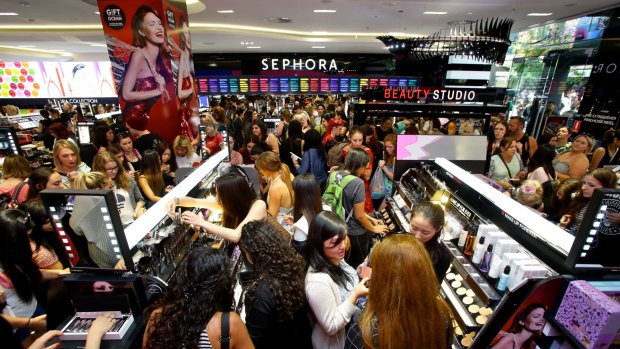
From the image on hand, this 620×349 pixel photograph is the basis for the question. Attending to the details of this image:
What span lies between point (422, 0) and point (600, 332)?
6.84m

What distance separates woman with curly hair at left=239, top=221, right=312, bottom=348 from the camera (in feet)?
5.95

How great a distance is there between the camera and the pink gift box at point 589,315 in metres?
1.53

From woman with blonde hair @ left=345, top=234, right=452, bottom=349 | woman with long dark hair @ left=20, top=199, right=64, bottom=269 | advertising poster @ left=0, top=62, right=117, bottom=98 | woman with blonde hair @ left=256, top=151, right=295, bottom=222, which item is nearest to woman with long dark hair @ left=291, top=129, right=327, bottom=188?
woman with blonde hair @ left=256, top=151, right=295, bottom=222

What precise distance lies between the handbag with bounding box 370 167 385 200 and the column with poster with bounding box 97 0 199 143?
4.44m

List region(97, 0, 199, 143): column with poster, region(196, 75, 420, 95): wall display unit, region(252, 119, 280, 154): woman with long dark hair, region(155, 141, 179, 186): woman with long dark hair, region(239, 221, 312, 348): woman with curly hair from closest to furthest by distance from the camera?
region(239, 221, 312, 348): woman with curly hair, region(155, 141, 179, 186): woman with long dark hair, region(97, 0, 199, 143): column with poster, region(252, 119, 280, 154): woman with long dark hair, region(196, 75, 420, 95): wall display unit

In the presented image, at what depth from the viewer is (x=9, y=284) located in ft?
7.50

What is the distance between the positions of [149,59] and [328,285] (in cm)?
601

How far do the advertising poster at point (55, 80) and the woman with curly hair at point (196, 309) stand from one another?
1704cm

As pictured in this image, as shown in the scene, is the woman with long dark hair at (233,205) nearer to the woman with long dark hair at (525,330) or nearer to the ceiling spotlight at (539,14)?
the woman with long dark hair at (525,330)

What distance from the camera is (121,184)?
4051 mm

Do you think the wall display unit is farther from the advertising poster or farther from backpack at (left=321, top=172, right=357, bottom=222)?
backpack at (left=321, top=172, right=357, bottom=222)

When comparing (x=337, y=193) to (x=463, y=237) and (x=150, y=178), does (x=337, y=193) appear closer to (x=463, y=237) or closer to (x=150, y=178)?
(x=463, y=237)

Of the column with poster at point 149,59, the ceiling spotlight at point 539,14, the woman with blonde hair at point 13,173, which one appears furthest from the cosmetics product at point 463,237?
the ceiling spotlight at point 539,14

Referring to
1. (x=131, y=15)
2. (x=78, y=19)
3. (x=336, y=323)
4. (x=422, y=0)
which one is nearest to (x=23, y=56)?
(x=78, y=19)
